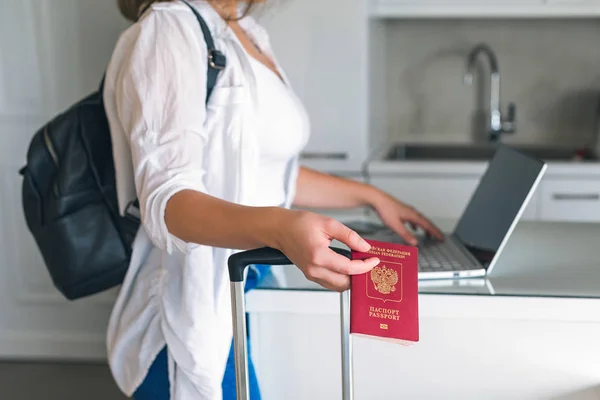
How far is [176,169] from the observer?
957 mm

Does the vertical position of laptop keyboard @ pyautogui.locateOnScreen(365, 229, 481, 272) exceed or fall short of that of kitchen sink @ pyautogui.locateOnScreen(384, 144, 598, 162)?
it exceeds it

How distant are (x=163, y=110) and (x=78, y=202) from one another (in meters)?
0.26

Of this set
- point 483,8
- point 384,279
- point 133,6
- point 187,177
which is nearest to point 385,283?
point 384,279

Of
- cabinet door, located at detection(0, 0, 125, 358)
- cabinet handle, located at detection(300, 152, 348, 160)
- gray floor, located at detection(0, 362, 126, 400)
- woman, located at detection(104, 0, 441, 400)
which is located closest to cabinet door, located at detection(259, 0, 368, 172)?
cabinet handle, located at detection(300, 152, 348, 160)

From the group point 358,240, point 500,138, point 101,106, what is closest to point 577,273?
point 358,240

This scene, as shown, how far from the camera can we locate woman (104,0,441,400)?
0.94 metres

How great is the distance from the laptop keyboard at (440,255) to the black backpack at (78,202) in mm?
474

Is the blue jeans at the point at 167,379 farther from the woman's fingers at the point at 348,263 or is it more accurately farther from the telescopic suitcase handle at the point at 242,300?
the woman's fingers at the point at 348,263

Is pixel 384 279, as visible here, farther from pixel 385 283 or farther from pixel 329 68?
pixel 329 68

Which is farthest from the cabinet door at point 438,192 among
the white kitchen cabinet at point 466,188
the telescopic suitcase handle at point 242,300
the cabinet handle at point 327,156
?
the telescopic suitcase handle at point 242,300

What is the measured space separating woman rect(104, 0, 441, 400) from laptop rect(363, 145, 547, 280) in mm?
282

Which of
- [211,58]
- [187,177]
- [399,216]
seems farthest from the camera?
[399,216]

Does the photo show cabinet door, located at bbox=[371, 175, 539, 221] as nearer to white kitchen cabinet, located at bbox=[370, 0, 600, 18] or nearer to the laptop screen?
white kitchen cabinet, located at bbox=[370, 0, 600, 18]

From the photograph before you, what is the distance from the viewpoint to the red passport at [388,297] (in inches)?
29.9
